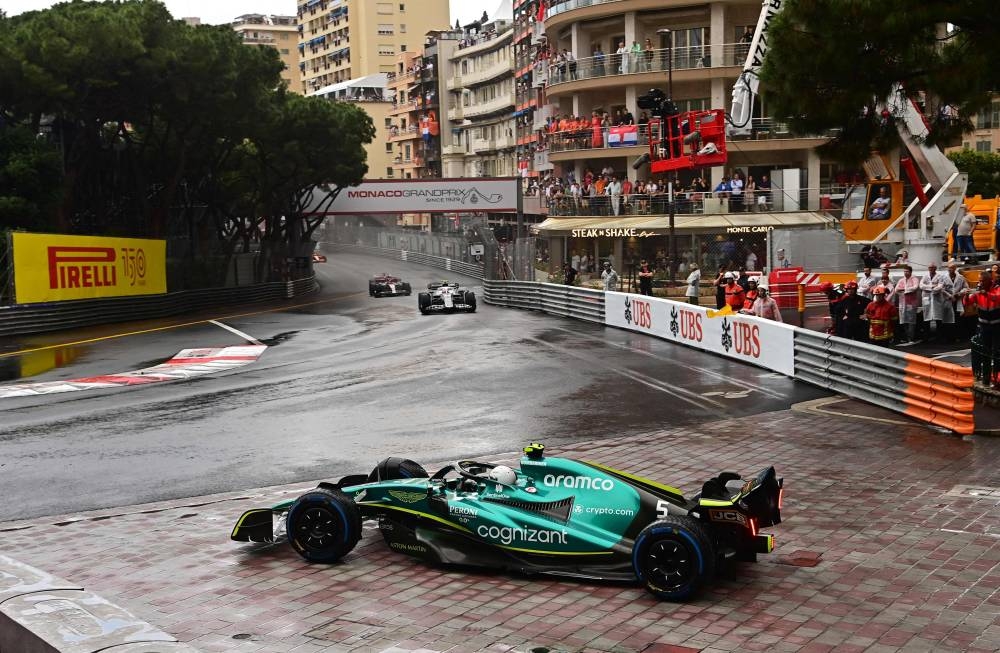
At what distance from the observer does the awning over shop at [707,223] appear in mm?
47781

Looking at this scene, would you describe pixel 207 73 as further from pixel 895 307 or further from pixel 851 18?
pixel 851 18

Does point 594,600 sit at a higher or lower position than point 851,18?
lower

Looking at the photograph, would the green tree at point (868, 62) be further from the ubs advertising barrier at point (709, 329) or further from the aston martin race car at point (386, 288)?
the aston martin race car at point (386, 288)

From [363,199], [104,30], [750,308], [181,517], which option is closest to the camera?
[181,517]

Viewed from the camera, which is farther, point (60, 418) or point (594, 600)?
point (60, 418)

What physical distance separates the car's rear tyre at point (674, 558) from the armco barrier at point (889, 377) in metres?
7.49

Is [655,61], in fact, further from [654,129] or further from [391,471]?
[391,471]

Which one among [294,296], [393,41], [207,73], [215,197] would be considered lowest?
[294,296]

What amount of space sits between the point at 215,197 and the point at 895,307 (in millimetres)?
40938

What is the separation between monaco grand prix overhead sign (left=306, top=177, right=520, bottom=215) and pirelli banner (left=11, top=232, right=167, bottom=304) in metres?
25.4

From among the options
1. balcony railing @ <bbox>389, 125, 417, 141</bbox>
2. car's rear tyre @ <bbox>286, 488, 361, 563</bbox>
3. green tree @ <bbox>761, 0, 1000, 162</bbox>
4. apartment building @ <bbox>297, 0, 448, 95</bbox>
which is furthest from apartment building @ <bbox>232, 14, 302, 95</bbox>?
car's rear tyre @ <bbox>286, 488, 361, 563</bbox>

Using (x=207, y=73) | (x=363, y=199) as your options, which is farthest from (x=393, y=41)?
(x=207, y=73)

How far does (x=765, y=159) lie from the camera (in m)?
54.1

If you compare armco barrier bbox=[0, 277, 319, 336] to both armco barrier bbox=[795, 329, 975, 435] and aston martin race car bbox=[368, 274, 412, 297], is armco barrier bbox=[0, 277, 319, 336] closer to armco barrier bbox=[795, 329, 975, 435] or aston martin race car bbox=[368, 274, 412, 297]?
aston martin race car bbox=[368, 274, 412, 297]
